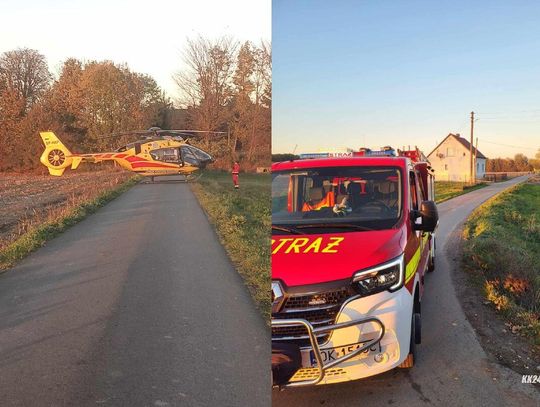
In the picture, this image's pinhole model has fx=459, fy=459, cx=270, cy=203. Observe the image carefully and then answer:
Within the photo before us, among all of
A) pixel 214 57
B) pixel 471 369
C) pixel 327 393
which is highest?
pixel 214 57

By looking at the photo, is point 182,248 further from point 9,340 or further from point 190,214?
point 9,340

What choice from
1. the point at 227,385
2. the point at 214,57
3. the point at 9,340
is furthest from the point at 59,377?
the point at 214,57

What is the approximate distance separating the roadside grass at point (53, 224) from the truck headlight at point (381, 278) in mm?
2308

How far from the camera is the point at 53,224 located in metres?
6.34

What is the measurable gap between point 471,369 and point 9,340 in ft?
8.40

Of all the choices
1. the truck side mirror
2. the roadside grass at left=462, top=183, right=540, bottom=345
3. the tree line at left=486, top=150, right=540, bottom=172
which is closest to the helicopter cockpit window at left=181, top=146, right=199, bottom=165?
the truck side mirror

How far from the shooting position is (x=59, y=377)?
1905mm

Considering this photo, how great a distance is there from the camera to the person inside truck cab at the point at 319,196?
1.62 meters

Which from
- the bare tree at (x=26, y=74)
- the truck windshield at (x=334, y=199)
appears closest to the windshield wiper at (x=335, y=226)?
the truck windshield at (x=334, y=199)

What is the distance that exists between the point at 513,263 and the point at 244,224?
10.4 feet

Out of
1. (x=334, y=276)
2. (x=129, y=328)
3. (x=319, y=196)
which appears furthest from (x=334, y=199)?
(x=129, y=328)

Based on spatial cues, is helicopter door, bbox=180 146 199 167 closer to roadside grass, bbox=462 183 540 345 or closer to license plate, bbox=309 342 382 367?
license plate, bbox=309 342 382 367

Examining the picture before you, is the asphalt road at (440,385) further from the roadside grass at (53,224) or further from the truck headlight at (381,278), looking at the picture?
the roadside grass at (53,224)

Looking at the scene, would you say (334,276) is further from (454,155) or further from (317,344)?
(454,155)
